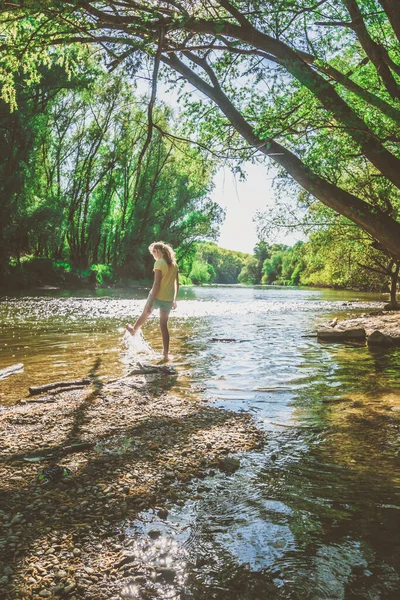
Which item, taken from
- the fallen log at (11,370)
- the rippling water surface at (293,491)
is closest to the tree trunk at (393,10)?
the rippling water surface at (293,491)

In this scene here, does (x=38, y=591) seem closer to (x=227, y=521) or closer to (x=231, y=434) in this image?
(x=227, y=521)

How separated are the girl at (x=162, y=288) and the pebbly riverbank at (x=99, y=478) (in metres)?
3.45

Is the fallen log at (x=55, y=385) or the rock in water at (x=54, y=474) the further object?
the fallen log at (x=55, y=385)

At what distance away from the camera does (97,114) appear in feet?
164

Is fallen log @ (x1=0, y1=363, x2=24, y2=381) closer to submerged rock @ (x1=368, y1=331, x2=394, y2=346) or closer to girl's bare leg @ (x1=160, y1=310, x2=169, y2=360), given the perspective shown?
girl's bare leg @ (x1=160, y1=310, x2=169, y2=360)

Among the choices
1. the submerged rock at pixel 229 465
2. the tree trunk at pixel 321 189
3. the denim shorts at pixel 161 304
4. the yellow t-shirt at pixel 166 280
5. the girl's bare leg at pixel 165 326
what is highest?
the tree trunk at pixel 321 189

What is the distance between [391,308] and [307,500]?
83.3 ft

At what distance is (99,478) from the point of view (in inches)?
148

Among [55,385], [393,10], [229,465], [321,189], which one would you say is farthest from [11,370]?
[393,10]

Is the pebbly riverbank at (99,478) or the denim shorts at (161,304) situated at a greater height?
the denim shorts at (161,304)

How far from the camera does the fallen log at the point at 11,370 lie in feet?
26.9

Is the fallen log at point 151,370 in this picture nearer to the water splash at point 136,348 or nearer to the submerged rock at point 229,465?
the water splash at point 136,348

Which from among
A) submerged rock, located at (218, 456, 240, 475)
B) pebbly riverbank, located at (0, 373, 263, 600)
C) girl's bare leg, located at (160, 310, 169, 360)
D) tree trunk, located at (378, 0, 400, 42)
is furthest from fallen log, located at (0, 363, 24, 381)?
tree trunk, located at (378, 0, 400, 42)

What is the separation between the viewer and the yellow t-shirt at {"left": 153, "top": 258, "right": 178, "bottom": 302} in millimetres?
9992
